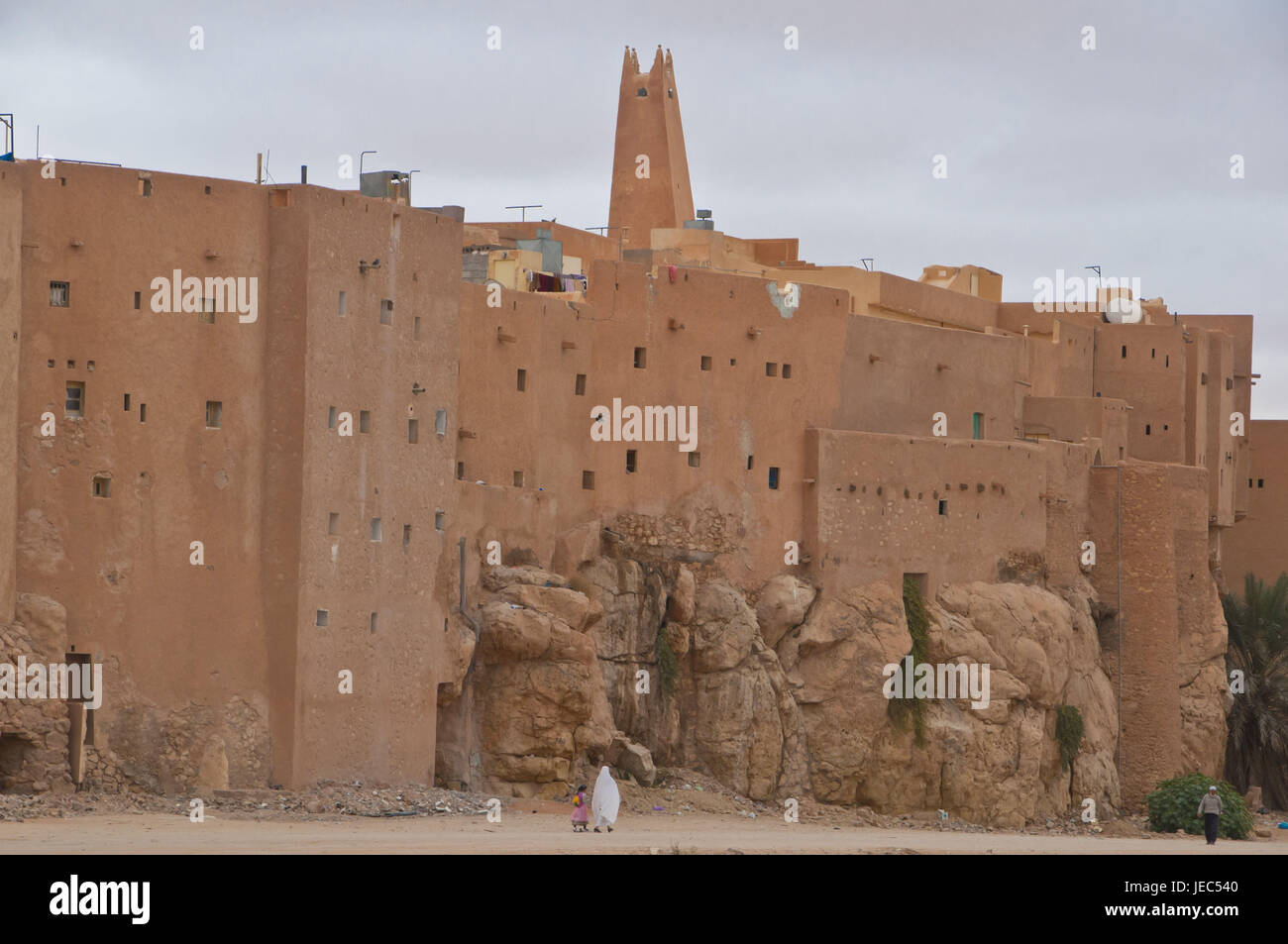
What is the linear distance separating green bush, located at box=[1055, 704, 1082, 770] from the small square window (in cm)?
2583

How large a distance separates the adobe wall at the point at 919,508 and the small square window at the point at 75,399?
17.7 meters

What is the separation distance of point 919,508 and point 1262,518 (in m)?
20.9

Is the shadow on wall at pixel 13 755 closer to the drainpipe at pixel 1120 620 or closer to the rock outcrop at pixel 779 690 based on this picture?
the rock outcrop at pixel 779 690

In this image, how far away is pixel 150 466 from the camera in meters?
41.5

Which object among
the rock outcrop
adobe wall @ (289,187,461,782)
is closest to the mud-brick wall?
the rock outcrop

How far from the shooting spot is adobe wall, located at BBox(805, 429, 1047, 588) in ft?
Answer: 177

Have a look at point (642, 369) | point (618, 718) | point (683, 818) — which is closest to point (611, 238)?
point (642, 369)

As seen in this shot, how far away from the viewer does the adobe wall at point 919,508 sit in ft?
177

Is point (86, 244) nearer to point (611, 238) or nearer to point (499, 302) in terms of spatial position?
point (499, 302)

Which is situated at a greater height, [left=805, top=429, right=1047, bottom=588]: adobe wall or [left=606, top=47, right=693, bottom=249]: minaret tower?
[left=606, top=47, right=693, bottom=249]: minaret tower

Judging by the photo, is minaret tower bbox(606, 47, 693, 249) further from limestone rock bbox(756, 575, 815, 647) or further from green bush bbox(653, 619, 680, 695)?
green bush bbox(653, 619, 680, 695)
